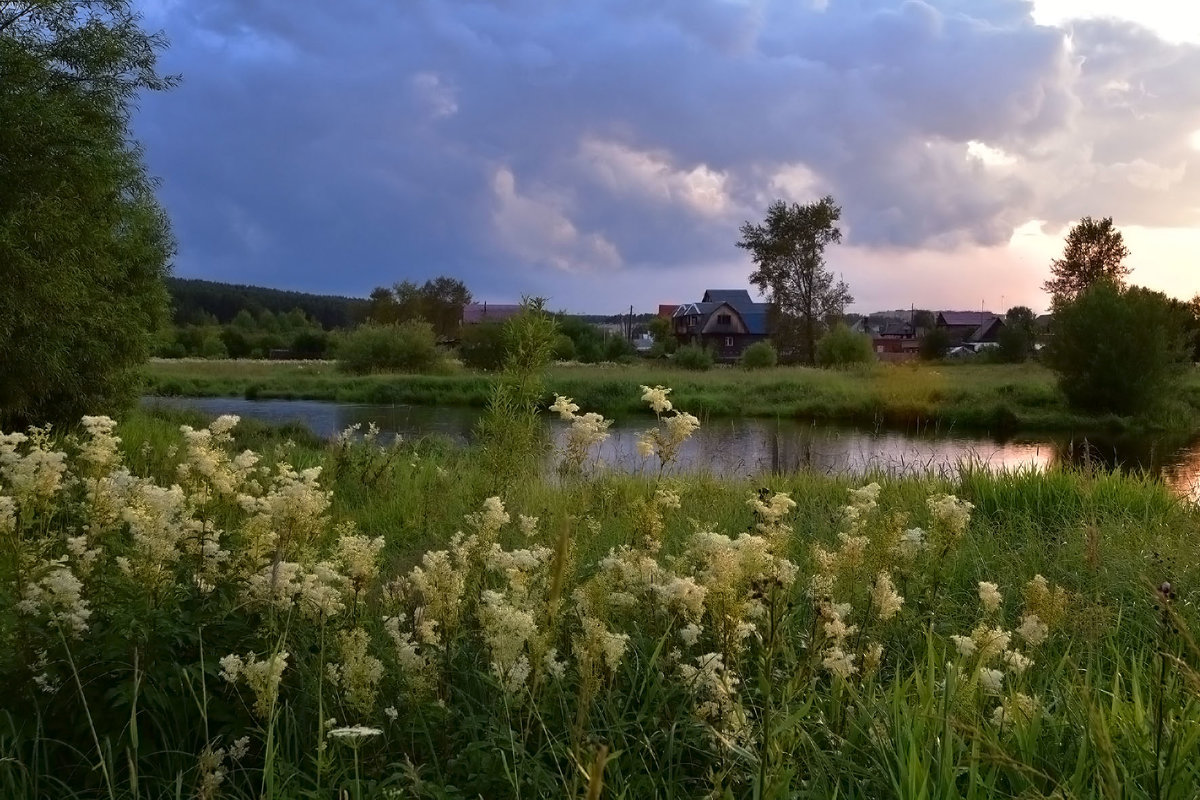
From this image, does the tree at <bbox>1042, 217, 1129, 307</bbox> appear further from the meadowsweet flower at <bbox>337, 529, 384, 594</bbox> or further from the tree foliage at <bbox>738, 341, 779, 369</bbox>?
the meadowsweet flower at <bbox>337, 529, 384, 594</bbox>

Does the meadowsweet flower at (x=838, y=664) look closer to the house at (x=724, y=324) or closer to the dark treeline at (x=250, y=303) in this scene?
the house at (x=724, y=324)

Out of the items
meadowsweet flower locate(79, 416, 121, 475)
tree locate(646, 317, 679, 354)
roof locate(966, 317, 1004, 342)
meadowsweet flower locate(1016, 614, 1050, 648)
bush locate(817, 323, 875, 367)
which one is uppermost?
roof locate(966, 317, 1004, 342)

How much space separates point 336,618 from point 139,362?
11113mm

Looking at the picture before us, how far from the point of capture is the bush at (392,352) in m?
40.3

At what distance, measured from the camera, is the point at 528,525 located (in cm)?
270

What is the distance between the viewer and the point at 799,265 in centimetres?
4075

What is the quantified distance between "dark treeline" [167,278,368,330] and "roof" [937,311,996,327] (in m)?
60.8

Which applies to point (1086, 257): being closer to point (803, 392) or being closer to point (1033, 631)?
point (803, 392)

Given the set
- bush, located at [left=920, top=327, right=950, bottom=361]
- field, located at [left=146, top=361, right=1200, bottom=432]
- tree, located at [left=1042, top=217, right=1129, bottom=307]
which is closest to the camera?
field, located at [left=146, top=361, right=1200, bottom=432]

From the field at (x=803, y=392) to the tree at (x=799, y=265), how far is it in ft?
21.8

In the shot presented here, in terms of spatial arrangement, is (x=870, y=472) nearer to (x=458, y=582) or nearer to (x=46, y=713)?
(x=458, y=582)

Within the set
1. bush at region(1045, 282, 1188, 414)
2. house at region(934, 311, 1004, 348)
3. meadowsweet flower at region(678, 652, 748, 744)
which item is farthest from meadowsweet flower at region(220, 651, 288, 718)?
house at region(934, 311, 1004, 348)

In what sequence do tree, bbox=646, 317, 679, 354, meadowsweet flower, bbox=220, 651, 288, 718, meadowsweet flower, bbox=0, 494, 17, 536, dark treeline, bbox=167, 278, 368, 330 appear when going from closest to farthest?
meadowsweet flower, bbox=220, 651, 288, 718
meadowsweet flower, bbox=0, 494, 17, 536
tree, bbox=646, 317, 679, 354
dark treeline, bbox=167, 278, 368, 330

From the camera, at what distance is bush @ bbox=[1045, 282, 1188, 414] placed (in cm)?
2377
